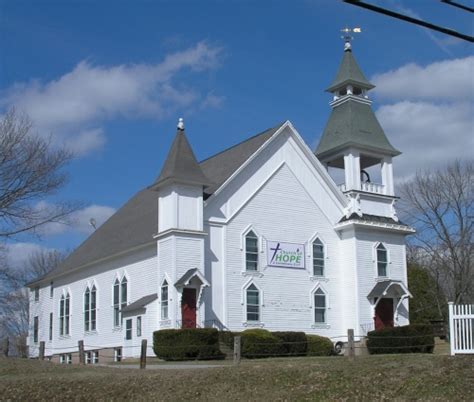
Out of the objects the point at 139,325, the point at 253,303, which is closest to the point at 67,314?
the point at 139,325

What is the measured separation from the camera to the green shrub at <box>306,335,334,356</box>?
36125 millimetres

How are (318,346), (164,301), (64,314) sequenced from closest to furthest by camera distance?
(164,301) < (318,346) < (64,314)

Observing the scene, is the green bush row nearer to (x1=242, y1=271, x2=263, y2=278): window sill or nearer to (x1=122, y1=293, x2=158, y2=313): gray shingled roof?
(x1=242, y1=271, x2=263, y2=278): window sill

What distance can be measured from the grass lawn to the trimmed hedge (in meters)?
14.2

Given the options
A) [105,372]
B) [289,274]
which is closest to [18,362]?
[105,372]

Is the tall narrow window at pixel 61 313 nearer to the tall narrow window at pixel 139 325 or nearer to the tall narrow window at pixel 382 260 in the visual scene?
the tall narrow window at pixel 139 325

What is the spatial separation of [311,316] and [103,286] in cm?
1177

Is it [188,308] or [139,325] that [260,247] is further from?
[139,325]

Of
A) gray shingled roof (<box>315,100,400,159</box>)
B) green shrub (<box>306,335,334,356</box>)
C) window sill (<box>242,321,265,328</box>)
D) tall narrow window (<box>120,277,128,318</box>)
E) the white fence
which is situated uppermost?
gray shingled roof (<box>315,100,400,159</box>)

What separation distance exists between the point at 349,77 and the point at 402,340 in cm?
1583

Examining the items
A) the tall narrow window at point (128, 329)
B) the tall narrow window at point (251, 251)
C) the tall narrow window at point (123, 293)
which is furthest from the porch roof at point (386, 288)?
the tall narrow window at point (123, 293)

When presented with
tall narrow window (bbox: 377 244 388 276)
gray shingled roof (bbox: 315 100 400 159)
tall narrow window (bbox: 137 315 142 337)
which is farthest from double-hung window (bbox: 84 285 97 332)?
tall narrow window (bbox: 377 244 388 276)

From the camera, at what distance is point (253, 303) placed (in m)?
37.5

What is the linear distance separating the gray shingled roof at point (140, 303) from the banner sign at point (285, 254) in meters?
6.00
